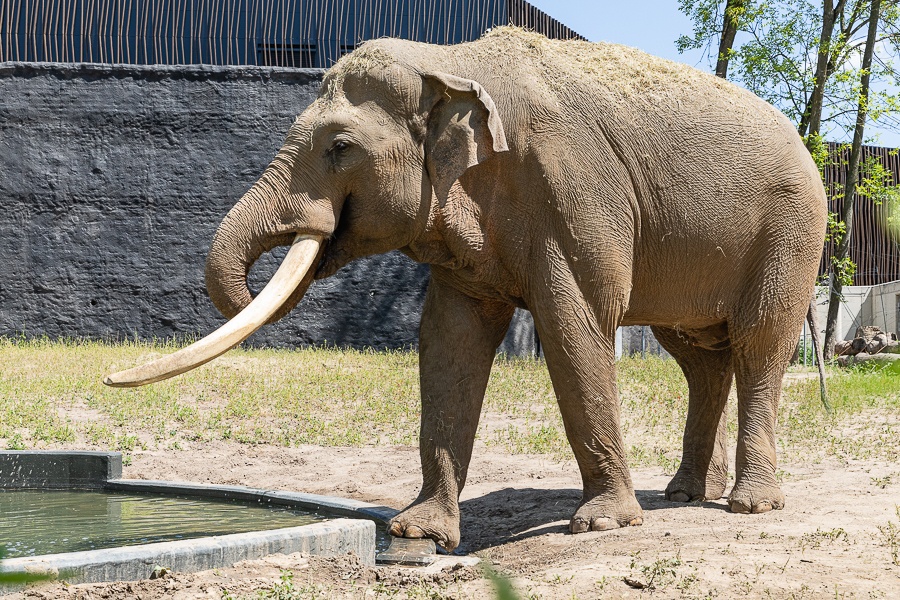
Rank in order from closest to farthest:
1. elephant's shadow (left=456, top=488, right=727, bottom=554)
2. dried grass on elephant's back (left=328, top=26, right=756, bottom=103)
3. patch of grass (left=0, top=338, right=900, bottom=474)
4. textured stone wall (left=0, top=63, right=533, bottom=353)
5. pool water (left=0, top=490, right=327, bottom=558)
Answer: pool water (left=0, top=490, right=327, bottom=558) < dried grass on elephant's back (left=328, top=26, right=756, bottom=103) < elephant's shadow (left=456, top=488, right=727, bottom=554) < patch of grass (left=0, top=338, right=900, bottom=474) < textured stone wall (left=0, top=63, right=533, bottom=353)

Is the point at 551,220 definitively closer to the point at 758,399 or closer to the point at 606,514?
the point at 606,514

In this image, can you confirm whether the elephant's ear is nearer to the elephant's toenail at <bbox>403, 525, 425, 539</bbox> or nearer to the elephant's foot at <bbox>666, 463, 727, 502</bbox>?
the elephant's toenail at <bbox>403, 525, 425, 539</bbox>

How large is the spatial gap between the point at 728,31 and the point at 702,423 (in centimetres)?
1204

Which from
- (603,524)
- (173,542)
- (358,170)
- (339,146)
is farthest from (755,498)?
(173,542)

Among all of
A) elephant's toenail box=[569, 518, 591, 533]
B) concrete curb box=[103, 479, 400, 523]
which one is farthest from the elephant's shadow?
concrete curb box=[103, 479, 400, 523]

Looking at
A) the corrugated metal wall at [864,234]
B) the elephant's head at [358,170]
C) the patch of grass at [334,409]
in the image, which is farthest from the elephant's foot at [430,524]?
the corrugated metal wall at [864,234]

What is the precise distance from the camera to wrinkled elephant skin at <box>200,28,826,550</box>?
16.9ft

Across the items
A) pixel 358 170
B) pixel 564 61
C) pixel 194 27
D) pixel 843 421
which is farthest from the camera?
pixel 194 27

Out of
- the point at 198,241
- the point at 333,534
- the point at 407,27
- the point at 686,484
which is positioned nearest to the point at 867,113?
the point at 407,27

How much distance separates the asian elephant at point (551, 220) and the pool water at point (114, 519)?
33.6 inches

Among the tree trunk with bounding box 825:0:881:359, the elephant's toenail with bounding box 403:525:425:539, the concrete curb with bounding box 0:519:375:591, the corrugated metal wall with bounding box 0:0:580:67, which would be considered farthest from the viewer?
the tree trunk with bounding box 825:0:881:359

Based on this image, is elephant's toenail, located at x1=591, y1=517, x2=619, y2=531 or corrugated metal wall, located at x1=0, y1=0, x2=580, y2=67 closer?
elephant's toenail, located at x1=591, y1=517, x2=619, y2=531

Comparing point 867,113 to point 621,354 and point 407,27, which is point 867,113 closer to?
point 621,354

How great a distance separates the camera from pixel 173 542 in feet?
13.3
